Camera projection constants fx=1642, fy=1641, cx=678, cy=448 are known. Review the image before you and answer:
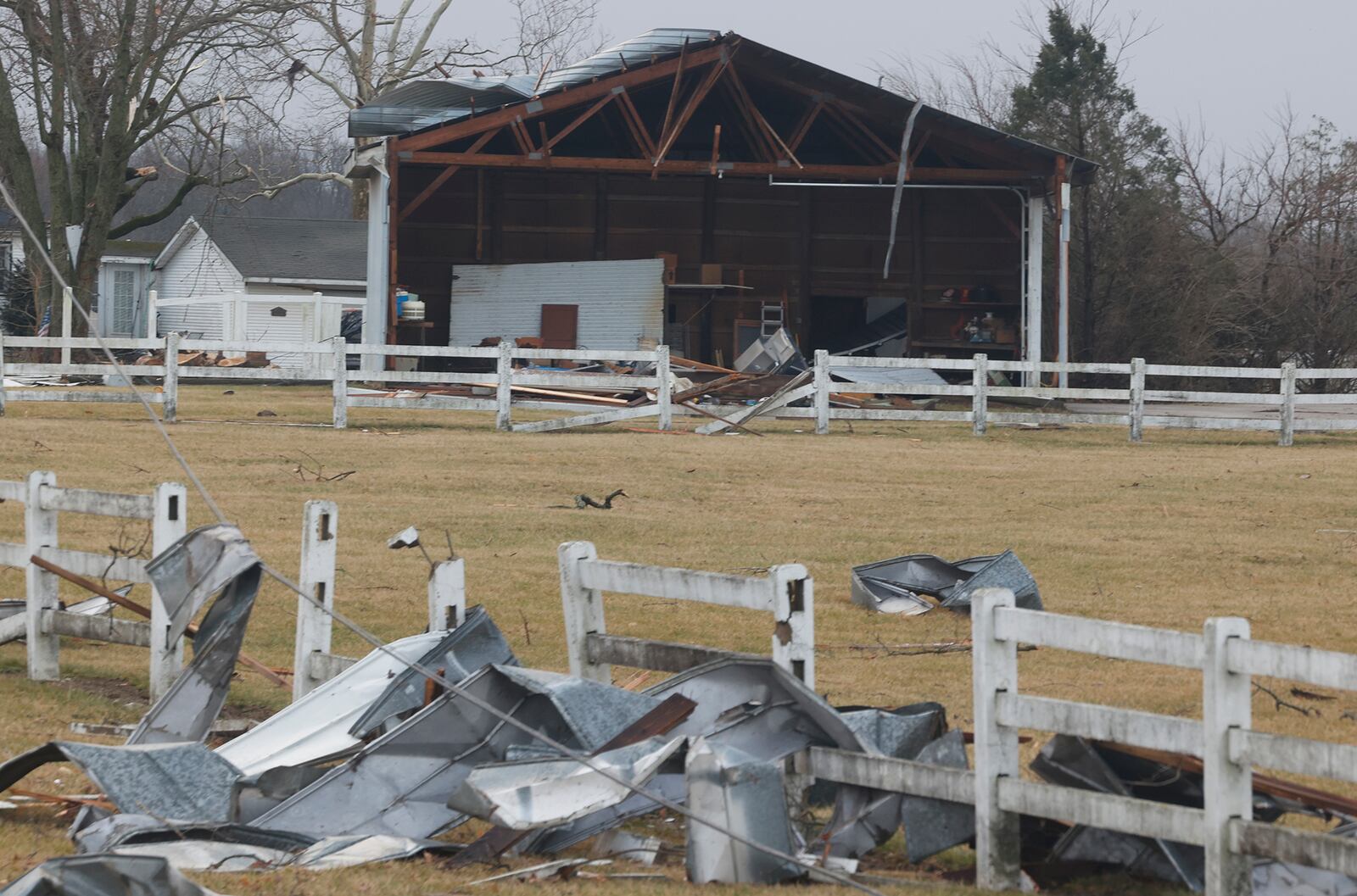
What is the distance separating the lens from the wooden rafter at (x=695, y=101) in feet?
84.8

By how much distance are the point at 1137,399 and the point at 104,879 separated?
1783 cm

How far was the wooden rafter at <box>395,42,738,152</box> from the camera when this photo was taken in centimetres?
2566

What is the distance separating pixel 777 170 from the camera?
2652 cm

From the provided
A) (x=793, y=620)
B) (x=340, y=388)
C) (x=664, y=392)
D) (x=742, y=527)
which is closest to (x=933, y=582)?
(x=742, y=527)

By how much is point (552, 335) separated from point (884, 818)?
24055mm

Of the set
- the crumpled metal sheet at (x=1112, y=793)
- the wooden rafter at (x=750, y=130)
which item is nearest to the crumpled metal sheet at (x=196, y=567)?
the crumpled metal sheet at (x=1112, y=793)

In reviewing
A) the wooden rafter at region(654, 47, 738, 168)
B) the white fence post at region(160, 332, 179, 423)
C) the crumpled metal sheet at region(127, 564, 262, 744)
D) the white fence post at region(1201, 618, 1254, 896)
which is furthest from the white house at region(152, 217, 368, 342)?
the white fence post at region(1201, 618, 1254, 896)

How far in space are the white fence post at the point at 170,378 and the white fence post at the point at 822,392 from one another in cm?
790

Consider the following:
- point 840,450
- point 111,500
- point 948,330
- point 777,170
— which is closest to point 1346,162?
point 948,330

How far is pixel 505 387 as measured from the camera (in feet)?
66.7

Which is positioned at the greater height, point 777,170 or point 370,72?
point 370,72

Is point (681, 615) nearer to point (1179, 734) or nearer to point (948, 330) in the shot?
point (1179, 734)

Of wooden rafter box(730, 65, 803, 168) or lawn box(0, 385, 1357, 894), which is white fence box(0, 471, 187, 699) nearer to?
lawn box(0, 385, 1357, 894)

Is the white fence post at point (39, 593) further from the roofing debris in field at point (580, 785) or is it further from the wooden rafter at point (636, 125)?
the wooden rafter at point (636, 125)
